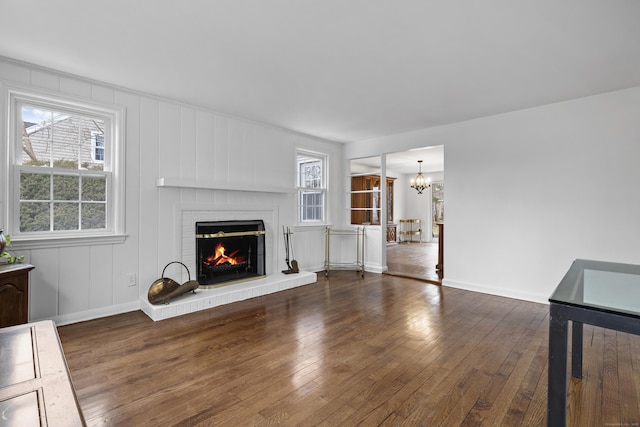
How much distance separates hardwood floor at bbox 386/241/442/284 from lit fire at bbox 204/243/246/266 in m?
2.74

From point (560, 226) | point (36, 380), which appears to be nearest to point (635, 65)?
point (560, 226)

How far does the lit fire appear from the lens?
421cm

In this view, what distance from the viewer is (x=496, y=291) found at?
14.1ft

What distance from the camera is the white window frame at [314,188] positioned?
5512 mm

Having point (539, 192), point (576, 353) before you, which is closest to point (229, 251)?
point (576, 353)

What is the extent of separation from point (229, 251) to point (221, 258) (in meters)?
0.16

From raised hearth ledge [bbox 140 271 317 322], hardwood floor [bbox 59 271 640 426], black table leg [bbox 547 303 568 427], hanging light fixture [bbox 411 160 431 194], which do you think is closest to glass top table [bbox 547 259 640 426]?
black table leg [bbox 547 303 568 427]

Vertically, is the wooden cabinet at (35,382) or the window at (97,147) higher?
the window at (97,147)

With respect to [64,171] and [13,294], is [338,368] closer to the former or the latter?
[13,294]

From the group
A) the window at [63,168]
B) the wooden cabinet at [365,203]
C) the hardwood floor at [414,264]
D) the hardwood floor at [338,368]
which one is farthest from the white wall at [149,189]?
the hardwood floor at [414,264]

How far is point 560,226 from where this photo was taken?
3846 millimetres

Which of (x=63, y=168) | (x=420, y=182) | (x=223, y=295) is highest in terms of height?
(x=420, y=182)

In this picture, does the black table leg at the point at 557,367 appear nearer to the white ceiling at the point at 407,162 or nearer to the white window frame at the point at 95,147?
the white window frame at the point at 95,147

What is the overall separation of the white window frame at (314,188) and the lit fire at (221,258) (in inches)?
54.2
